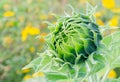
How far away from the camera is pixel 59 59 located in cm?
149

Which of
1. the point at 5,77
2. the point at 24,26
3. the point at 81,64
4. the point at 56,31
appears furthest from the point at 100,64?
the point at 24,26

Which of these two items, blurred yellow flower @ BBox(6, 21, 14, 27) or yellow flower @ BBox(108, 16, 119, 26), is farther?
blurred yellow flower @ BBox(6, 21, 14, 27)

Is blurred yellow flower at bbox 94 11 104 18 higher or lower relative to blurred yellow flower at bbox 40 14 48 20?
lower

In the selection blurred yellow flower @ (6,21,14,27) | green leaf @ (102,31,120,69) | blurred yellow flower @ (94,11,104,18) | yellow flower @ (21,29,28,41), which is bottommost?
green leaf @ (102,31,120,69)

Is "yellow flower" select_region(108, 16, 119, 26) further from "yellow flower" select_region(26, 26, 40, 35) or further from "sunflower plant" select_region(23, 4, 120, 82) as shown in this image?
"sunflower plant" select_region(23, 4, 120, 82)

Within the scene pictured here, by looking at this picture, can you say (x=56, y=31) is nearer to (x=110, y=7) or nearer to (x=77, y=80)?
(x=77, y=80)

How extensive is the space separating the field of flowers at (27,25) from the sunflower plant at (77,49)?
2.40 m

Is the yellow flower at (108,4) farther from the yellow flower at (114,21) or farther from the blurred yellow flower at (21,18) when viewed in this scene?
the blurred yellow flower at (21,18)

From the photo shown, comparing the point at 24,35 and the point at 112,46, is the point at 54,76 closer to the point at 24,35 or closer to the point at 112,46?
the point at 112,46

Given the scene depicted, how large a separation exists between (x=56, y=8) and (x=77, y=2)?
0.86ft

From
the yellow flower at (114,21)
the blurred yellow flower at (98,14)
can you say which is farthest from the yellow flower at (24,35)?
the yellow flower at (114,21)

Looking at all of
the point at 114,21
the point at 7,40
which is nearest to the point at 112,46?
the point at 114,21

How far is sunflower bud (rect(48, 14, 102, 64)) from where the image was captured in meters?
1.45

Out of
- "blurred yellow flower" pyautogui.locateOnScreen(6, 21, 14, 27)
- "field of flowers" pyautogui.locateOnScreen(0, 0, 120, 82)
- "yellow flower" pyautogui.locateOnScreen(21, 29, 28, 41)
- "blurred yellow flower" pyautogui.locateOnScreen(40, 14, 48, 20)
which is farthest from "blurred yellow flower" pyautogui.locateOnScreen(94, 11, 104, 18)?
"blurred yellow flower" pyautogui.locateOnScreen(6, 21, 14, 27)
